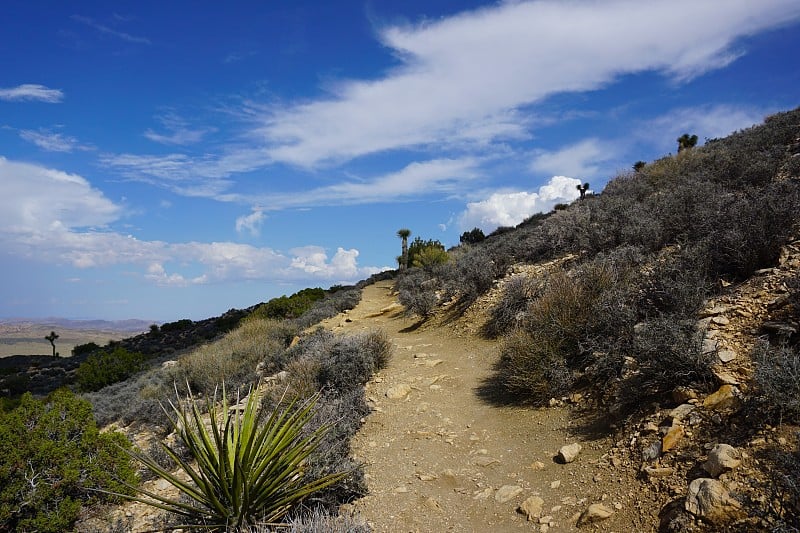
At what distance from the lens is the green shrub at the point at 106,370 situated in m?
16.5

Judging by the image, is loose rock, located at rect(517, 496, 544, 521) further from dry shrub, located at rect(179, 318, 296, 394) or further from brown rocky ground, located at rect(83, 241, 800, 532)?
dry shrub, located at rect(179, 318, 296, 394)

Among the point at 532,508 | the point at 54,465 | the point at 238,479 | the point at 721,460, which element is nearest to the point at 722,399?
the point at 721,460

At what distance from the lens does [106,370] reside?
54.9 ft

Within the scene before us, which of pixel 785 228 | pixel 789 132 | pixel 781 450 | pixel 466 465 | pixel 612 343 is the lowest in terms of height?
pixel 466 465

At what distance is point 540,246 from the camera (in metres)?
14.1

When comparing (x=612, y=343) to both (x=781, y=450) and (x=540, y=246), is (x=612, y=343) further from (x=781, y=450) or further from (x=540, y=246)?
(x=540, y=246)

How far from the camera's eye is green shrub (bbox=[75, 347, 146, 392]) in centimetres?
1645

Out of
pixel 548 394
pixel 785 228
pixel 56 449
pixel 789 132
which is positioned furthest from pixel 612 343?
pixel 789 132

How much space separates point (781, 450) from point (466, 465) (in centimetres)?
323

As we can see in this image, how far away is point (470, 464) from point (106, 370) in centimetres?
1642

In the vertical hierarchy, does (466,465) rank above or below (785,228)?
below

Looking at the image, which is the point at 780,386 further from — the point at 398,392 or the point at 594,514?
the point at 398,392

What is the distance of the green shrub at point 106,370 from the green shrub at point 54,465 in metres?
11.8

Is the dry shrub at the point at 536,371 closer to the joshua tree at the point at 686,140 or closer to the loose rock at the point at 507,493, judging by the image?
the loose rock at the point at 507,493
